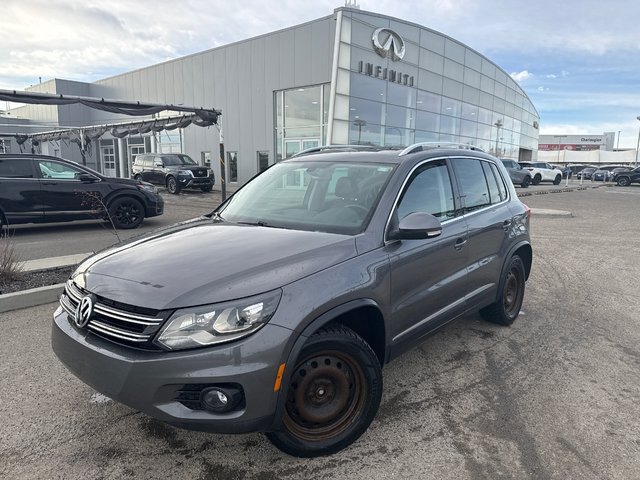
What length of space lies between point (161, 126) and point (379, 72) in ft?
37.7

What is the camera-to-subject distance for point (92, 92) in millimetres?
38625

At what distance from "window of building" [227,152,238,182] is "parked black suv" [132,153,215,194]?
13.3 feet

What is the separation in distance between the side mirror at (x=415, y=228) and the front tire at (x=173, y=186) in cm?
1985

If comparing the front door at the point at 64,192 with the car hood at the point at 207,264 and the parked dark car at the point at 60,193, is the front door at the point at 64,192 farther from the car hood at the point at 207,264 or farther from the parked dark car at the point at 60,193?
the car hood at the point at 207,264

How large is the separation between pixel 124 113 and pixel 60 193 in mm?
7284

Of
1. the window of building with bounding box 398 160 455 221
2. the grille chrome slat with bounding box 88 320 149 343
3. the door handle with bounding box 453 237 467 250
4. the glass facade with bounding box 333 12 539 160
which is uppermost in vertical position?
the glass facade with bounding box 333 12 539 160

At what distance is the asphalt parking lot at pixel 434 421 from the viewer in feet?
8.27

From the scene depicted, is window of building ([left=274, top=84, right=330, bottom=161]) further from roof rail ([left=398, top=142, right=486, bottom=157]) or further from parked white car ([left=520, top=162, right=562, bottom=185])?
parked white car ([left=520, top=162, right=562, bottom=185])

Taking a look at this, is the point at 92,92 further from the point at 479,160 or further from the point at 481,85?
the point at 479,160

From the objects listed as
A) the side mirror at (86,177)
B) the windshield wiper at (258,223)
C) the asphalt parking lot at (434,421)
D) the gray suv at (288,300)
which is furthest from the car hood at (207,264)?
the side mirror at (86,177)

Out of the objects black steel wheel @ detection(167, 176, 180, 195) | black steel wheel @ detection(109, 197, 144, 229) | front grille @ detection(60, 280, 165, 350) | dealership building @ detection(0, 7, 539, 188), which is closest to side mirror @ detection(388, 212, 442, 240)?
front grille @ detection(60, 280, 165, 350)

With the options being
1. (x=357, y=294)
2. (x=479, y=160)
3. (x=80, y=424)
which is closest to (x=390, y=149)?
(x=479, y=160)

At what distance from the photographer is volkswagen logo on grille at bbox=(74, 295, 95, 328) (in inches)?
95.7

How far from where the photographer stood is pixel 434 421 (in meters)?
2.99
